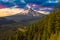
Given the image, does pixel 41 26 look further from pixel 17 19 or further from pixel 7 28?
pixel 7 28

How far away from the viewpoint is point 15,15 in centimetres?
1831

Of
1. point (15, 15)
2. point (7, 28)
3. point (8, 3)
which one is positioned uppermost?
point (8, 3)

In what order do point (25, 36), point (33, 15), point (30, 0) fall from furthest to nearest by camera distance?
point (33, 15), point (30, 0), point (25, 36)

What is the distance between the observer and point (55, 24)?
305 cm

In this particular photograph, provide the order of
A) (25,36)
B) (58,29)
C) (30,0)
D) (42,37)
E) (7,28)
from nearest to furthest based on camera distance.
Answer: (58,29) < (42,37) < (25,36) < (30,0) < (7,28)

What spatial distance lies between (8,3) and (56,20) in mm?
14194

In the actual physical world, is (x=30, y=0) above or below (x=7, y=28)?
above

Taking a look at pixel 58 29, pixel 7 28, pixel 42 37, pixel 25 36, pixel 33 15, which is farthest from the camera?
pixel 7 28

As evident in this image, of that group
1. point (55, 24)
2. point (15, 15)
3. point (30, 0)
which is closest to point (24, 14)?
point (15, 15)

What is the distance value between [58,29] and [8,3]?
14336mm

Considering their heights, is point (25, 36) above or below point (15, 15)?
above

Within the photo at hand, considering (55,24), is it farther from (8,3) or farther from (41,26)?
(8,3)

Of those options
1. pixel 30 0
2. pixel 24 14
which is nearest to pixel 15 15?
pixel 24 14

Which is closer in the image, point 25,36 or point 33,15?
point 25,36
